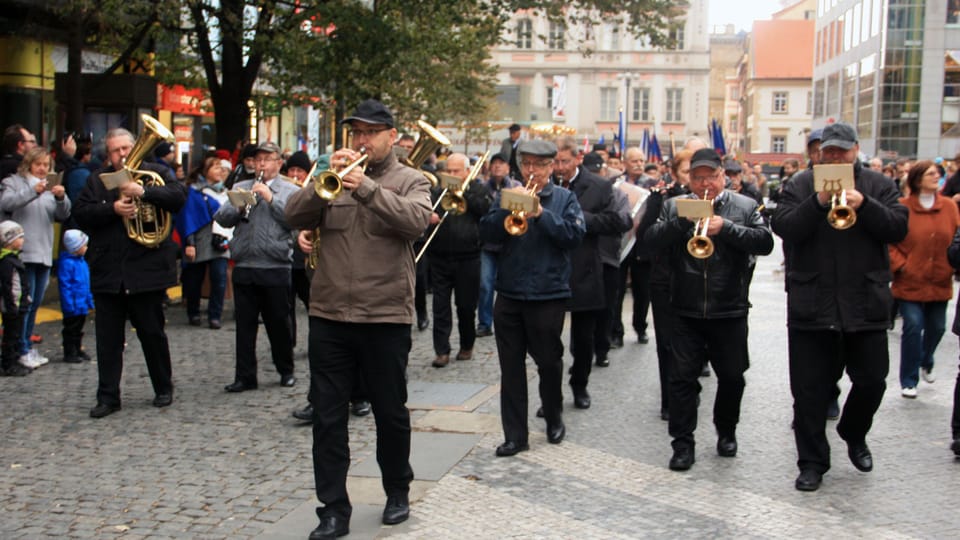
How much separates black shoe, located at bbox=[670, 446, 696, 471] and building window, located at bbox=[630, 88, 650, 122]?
3084 inches

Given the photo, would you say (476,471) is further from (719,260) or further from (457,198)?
(457,198)

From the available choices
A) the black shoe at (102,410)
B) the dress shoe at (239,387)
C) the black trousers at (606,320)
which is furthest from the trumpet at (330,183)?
the black trousers at (606,320)

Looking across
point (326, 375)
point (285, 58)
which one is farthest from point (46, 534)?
point (285, 58)

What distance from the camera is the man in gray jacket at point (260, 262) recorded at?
9125 millimetres

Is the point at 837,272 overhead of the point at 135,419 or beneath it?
overhead

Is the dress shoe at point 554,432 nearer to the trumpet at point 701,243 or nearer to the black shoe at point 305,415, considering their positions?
the trumpet at point 701,243

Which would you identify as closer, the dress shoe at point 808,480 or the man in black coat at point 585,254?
the dress shoe at point 808,480

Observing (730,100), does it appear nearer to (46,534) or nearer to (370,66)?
(370,66)

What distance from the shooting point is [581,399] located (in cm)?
880

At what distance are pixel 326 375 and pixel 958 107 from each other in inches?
2283

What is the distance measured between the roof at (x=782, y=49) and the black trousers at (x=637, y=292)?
95.9 metres

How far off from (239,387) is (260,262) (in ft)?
3.30

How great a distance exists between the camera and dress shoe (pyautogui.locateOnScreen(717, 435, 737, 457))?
7.35 m

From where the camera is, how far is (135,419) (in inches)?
323
